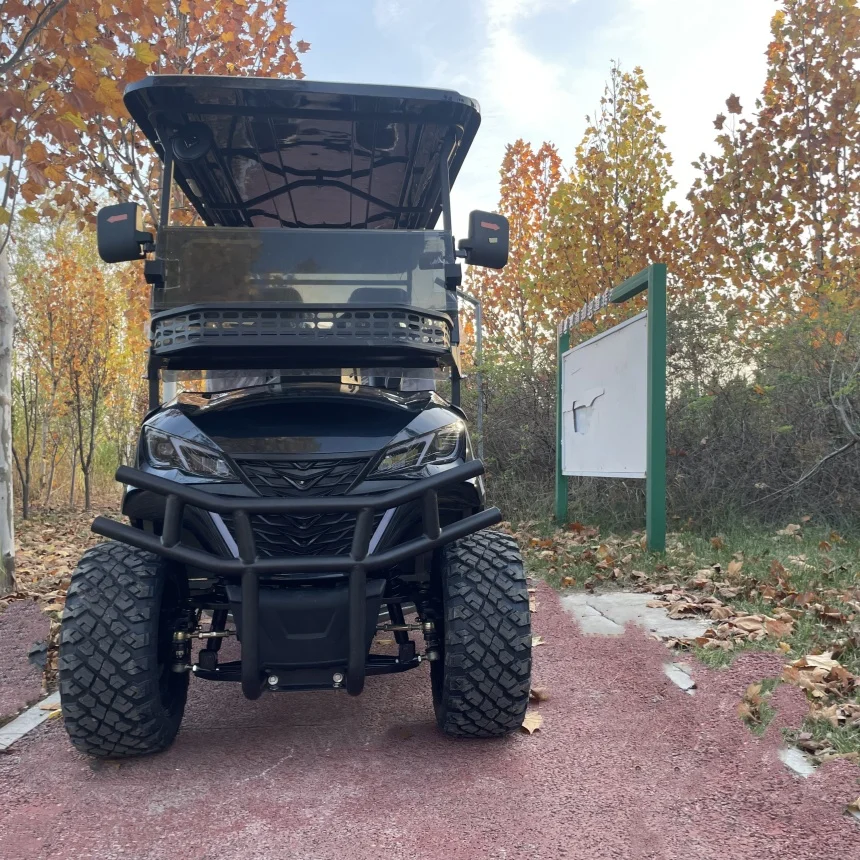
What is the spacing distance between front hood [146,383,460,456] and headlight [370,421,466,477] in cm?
4

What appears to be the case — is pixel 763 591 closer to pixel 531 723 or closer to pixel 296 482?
pixel 531 723

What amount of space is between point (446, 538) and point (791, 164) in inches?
388

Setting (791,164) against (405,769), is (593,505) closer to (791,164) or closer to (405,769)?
(791,164)

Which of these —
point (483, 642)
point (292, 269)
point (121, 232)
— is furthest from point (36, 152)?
point (483, 642)

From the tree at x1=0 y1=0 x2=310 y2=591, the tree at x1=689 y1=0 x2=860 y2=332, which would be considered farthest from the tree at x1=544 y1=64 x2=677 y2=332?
the tree at x1=0 y1=0 x2=310 y2=591

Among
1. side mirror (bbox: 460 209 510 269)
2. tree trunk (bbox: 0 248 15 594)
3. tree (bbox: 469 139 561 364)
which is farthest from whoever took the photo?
tree (bbox: 469 139 561 364)

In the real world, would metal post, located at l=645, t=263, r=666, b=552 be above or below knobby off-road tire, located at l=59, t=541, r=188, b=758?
above

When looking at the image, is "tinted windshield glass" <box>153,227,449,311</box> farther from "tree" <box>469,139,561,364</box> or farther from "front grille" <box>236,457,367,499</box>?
"tree" <box>469,139,561,364</box>

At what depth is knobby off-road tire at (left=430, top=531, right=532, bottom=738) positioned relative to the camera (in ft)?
10.0

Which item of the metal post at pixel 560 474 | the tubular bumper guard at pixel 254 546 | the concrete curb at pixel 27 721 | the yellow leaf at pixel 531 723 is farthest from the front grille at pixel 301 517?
the metal post at pixel 560 474

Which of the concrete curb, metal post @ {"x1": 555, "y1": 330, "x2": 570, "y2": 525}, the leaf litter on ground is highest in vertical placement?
metal post @ {"x1": 555, "y1": 330, "x2": 570, "y2": 525}

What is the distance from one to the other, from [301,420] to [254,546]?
1.78 ft

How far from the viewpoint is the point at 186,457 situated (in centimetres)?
297

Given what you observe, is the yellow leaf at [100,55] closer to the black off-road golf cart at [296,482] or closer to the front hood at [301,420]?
the black off-road golf cart at [296,482]
